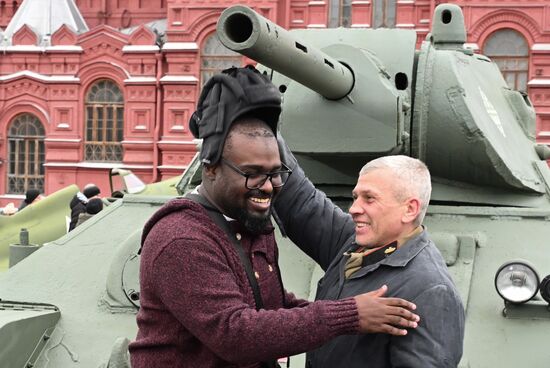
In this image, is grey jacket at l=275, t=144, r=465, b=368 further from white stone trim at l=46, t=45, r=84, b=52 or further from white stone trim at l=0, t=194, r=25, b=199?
white stone trim at l=0, t=194, r=25, b=199

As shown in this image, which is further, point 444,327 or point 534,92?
point 534,92

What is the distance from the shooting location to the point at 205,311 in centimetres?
298

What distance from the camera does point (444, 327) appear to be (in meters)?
3.15

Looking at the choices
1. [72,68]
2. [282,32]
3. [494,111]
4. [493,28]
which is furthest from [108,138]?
[282,32]

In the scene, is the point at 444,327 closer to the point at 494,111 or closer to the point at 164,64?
the point at 494,111

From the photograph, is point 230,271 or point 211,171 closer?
point 230,271

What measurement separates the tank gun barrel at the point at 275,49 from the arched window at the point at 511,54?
18.6m

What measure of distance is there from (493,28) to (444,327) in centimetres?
2043

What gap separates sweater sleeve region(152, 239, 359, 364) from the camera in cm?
297

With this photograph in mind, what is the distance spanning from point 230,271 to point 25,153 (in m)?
24.3

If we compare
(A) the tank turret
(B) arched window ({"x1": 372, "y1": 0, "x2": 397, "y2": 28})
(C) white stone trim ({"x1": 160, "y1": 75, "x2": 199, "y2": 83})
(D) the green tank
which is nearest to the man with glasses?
(D) the green tank

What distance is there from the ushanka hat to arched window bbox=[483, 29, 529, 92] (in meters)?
20.1

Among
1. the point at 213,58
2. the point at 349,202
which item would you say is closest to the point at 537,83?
the point at 213,58

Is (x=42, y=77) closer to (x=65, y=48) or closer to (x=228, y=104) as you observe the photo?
(x=65, y=48)
